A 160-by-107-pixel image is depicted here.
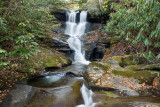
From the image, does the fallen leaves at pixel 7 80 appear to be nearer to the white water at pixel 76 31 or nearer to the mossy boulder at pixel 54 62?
Result: the mossy boulder at pixel 54 62

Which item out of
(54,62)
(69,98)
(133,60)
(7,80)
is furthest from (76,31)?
(69,98)

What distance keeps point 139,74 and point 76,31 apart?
34.9 ft

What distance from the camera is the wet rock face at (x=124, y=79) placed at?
4652 millimetres

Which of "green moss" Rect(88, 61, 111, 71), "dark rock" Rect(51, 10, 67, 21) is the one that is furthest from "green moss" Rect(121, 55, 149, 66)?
"dark rock" Rect(51, 10, 67, 21)

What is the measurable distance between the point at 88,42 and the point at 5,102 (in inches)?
351

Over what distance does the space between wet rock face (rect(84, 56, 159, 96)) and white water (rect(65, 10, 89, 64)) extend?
4915mm

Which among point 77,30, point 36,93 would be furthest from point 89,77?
point 77,30

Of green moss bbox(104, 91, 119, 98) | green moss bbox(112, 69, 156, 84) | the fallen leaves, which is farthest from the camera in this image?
green moss bbox(112, 69, 156, 84)

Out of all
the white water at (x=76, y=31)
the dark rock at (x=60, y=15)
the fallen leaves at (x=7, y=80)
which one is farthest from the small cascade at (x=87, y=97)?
the dark rock at (x=60, y=15)

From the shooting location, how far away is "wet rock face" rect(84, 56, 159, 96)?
15.3ft

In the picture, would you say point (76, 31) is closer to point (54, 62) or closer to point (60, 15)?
point (60, 15)

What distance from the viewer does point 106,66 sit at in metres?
6.04

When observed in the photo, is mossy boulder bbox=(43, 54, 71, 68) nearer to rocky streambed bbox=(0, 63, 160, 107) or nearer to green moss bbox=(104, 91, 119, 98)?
rocky streambed bbox=(0, 63, 160, 107)

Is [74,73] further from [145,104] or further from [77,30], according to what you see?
[77,30]
